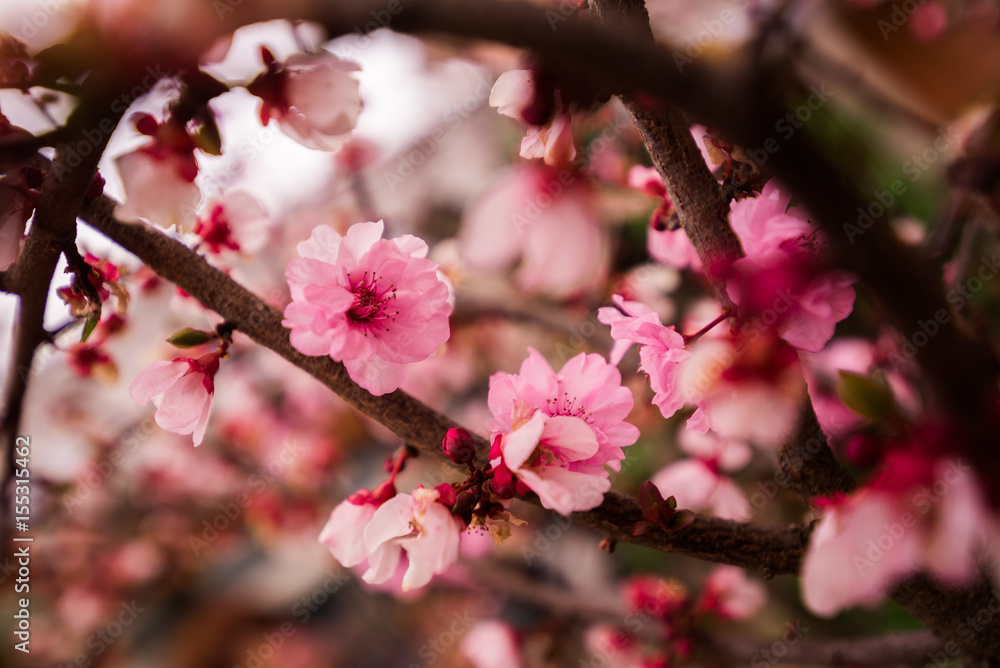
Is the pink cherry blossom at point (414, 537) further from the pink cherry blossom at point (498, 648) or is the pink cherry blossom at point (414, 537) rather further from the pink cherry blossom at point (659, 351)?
the pink cherry blossom at point (498, 648)

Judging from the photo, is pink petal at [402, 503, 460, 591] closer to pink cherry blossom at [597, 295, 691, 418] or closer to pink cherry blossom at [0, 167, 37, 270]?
pink cherry blossom at [597, 295, 691, 418]

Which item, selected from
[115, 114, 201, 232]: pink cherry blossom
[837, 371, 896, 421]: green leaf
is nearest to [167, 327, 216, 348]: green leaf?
[115, 114, 201, 232]: pink cherry blossom

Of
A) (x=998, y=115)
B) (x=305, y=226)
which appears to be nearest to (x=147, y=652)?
(x=305, y=226)

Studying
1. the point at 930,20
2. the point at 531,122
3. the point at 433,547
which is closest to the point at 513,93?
the point at 531,122

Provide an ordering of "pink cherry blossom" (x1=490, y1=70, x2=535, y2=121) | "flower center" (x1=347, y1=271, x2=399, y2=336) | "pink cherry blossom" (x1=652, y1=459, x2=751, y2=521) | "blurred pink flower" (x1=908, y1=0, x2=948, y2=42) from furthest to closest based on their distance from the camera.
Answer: "blurred pink flower" (x1=908, y1=0, x2=948, y2=42) < "pink cherry blossom" (x1=652, y1=459, x2=751, y2=521) < "flower center" (x1=347, y1=271, x2=399, y2=336) < "pink cherry blossom" (x1=490, y1=70, x2=535, y2=121)

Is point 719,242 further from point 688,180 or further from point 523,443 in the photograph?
point 523,443

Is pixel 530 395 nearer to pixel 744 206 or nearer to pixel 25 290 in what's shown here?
pixel 744 206
